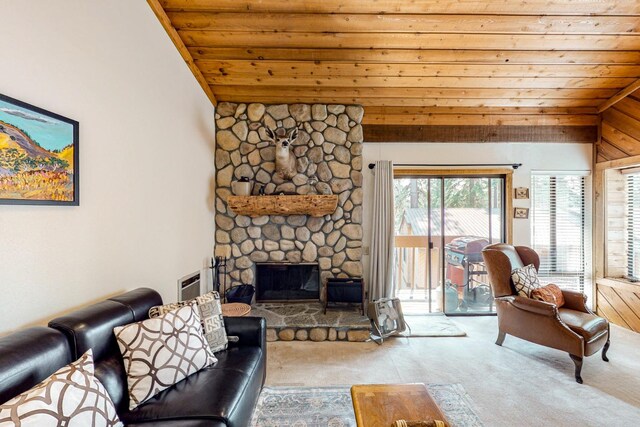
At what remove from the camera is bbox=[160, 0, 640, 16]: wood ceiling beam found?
8.30ft

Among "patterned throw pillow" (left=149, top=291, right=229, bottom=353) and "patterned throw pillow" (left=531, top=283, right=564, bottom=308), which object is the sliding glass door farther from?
"patterned throw pillow" (left=149, top=291, right=229, bottom=353)

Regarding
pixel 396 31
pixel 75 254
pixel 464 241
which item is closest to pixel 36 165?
pixel 75 254

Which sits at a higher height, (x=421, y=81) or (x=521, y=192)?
(x=421, y=81)

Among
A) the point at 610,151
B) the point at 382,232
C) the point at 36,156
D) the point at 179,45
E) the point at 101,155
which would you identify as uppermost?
the point at 179,45

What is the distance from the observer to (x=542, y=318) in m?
2.72

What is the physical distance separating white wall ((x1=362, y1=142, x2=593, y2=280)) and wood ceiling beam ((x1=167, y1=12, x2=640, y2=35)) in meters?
1.61

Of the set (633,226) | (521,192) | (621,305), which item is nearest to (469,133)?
(521,192)

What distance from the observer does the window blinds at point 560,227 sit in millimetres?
4246

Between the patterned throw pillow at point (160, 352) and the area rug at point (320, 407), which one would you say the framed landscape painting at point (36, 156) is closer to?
the patterned throw pillow at point (160, 352)

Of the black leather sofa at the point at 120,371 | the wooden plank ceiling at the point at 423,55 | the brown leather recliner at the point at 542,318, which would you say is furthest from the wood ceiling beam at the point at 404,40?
the black leather sofa at the point at 120,371

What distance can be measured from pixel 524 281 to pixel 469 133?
7.39 ft

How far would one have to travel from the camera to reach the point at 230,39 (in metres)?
2.90

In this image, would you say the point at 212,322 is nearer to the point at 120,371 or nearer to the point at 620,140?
the point at 120,371

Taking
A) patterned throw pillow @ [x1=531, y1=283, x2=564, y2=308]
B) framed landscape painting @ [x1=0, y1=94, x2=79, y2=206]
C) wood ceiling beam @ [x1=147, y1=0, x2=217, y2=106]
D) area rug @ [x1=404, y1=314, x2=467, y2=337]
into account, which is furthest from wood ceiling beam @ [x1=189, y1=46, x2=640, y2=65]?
area rug @ [x1=404, y1=314, x2=467, y2=337]
